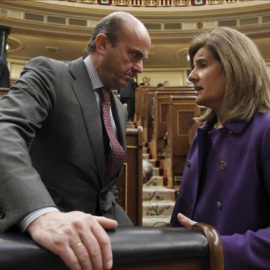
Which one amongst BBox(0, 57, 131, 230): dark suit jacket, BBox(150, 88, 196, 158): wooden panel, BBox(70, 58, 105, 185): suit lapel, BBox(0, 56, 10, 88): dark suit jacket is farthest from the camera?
BBox(150, 88, 196, 158): wooden panel

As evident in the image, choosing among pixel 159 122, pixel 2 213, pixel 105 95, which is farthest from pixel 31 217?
pixel 159 122

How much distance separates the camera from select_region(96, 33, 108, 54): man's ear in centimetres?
82

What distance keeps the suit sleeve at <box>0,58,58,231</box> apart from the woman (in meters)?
0.24

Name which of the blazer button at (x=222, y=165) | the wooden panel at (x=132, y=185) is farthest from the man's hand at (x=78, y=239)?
the wooden panel at (x=132, y=185)

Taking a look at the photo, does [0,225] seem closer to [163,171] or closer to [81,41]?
[163,171]

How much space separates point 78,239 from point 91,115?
16.8 inches

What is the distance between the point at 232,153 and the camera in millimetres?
624

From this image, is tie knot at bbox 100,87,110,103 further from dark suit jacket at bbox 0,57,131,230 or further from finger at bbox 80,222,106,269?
finger at bbox 80,222,106,269

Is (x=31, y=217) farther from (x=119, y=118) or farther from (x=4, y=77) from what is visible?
(x=4, y=77)

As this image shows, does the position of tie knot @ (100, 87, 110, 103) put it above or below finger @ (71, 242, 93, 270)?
above

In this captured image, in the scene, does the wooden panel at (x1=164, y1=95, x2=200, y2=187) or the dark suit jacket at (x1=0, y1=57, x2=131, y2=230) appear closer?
the dark suit jacket at (x1=0, y1=57, x2=131, y2=230)

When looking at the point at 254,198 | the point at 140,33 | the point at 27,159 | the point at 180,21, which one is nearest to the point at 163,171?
the point at 140,33

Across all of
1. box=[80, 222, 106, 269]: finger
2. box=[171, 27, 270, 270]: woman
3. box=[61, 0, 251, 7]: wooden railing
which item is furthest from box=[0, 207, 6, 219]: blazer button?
box=[61, 0, 251, 7]: wooden railing

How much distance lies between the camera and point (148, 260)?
1.03 feet
